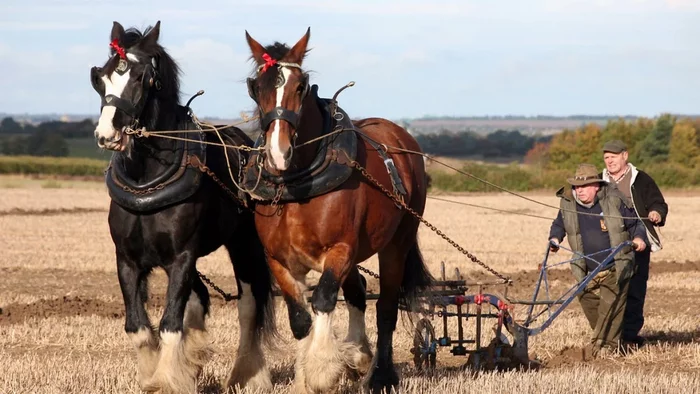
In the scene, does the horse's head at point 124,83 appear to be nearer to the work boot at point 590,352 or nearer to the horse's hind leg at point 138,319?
the horse's hind leg at point 138,319

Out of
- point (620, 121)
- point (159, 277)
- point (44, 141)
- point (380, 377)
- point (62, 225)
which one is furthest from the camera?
point (620, 121)

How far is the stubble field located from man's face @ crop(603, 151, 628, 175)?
1572mm

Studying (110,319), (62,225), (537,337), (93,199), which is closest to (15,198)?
(93,199)

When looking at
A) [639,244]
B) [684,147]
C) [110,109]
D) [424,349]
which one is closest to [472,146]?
[684,147]

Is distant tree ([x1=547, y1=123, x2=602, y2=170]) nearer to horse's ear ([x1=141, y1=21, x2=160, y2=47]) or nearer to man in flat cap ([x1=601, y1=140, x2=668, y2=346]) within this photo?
man in flat cap ([x1=601, y1=140, x2=668, y2=346])

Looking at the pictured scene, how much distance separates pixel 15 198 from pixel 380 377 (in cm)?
2604

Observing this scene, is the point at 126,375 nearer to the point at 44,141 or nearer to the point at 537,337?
the point at 537,337

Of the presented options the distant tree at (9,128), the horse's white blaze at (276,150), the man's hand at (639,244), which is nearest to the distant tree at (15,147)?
the distant tree at (9,128)

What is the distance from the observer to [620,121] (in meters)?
62.4

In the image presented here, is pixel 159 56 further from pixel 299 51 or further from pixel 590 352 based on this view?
pixel 590 352

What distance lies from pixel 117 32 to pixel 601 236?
4461mm

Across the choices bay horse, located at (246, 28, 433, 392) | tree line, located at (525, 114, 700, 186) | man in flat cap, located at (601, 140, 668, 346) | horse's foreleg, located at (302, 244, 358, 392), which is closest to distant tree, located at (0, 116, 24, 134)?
tree line, located at (525, 114, 700, 186)

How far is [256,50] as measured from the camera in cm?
610

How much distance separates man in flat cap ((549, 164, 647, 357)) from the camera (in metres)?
8.62
